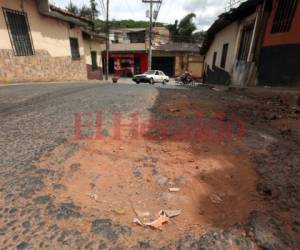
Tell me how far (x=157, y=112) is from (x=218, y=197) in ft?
9.56

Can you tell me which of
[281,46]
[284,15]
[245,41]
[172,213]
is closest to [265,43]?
[281,46]

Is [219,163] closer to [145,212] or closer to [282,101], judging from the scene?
[145,212]

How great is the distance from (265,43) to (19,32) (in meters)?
11.0

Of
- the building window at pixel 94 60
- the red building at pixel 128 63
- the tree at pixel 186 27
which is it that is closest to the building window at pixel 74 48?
the building window at pixel 94 60

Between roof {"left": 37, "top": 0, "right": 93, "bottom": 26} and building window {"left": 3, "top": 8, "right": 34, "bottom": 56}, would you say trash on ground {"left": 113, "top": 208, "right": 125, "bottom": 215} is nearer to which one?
building window {"left": 3, "top": 8, "right": 34, "bottom": 56}

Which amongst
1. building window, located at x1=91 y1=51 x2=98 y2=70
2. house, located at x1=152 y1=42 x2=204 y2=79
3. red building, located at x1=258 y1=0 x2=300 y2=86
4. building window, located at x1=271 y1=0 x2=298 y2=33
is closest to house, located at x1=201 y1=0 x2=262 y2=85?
red building, located at x1=258 y1=0 x2=300 y2=86

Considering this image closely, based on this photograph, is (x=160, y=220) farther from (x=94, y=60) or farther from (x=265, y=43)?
(x=94, y=60)

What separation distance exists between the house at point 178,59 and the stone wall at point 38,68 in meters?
16.8

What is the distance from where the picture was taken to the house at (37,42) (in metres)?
9.28

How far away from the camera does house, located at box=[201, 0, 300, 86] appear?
22.8ft

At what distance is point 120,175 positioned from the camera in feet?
7.22

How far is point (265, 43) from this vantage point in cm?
804

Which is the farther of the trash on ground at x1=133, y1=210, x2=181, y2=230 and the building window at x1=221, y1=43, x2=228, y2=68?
the building window at x1=221, y1=43, x2=228, y2=68

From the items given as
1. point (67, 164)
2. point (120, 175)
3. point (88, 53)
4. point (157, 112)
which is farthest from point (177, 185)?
point (88, 53)
